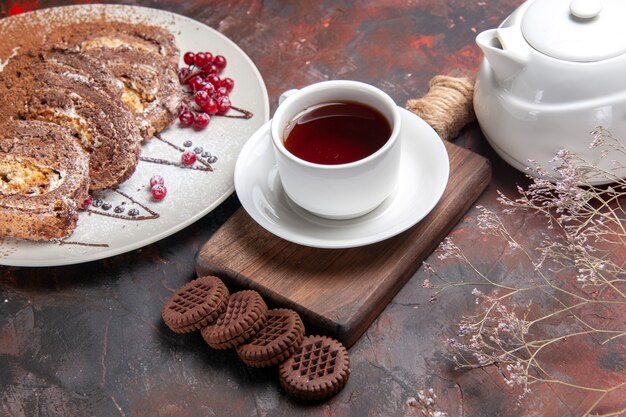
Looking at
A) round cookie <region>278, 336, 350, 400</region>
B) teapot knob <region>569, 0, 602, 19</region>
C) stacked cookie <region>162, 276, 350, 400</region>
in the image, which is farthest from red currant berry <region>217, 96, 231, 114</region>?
teapot knob <region>569, 0, 602, 19</region>

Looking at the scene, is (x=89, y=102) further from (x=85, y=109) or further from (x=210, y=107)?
(x=210, y=107)

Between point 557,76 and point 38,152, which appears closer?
point 557,76

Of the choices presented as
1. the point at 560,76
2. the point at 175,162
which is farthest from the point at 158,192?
the point at 560,76

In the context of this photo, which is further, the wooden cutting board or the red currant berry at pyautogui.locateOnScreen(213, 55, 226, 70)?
the red currant berry at pyautogui.locateOnScreen(213, 55, 226, 70)

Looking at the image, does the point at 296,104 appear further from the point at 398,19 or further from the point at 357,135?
the point at 398,19

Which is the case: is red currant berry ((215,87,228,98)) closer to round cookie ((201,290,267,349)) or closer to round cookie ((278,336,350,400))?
round cookie ((201,290,267,349))

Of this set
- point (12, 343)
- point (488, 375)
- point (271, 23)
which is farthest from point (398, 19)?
point (12, 343)
